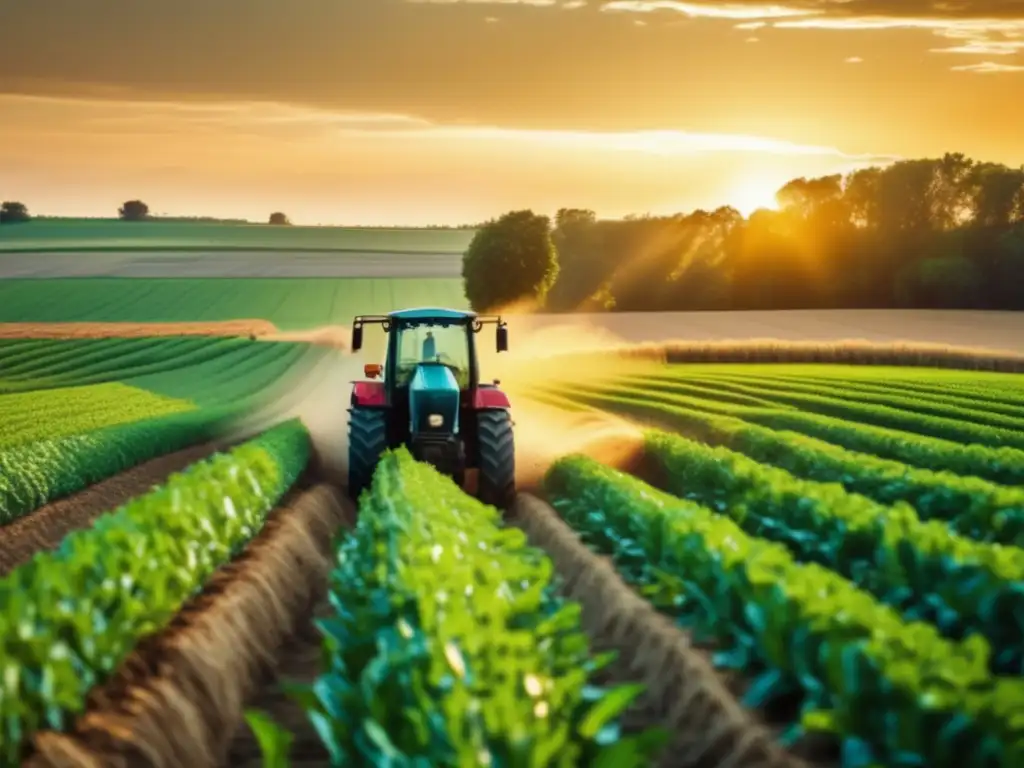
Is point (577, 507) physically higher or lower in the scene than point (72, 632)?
lower

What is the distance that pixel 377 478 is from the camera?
49.7 ft

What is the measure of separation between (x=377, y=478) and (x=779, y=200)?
5958cm

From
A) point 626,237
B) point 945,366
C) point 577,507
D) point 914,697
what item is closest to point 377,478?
point 577,507

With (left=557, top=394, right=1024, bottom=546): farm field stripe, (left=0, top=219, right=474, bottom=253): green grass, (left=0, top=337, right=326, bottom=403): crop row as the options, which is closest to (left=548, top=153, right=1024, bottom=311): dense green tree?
(left=0, top=337, right=326, bottom=403): crop row

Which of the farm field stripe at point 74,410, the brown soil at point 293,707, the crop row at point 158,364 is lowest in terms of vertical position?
the crop row at point 158,364

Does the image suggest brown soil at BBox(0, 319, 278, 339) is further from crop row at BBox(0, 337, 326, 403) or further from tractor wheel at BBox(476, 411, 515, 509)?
tractor wheel at BBox(476, 411, 515, 509)

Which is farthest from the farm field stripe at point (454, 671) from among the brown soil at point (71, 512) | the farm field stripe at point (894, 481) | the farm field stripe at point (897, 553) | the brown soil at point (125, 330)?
the brown soil at point (125, 330)

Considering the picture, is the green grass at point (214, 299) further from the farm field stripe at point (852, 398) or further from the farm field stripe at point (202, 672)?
the farm field stripe at point (202, 672)

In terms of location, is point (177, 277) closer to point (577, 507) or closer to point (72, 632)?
point (577, 507)

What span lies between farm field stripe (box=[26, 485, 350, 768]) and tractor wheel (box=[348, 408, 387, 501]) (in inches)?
143

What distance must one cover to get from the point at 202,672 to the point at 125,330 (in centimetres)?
4794

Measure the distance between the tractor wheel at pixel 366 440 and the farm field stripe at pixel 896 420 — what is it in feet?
34.5

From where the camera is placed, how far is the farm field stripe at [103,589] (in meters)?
7.62

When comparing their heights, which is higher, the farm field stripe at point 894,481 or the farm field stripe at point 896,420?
the farm field stripe at point 894,481
